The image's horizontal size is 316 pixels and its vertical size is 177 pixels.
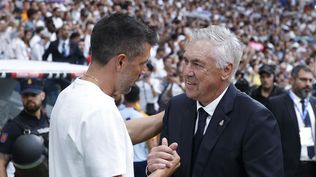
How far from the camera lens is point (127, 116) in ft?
23.2

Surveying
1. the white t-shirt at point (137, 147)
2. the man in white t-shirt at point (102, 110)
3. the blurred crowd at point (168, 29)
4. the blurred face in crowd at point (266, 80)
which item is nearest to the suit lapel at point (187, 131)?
the man in white t-shirt at point (102, 110)

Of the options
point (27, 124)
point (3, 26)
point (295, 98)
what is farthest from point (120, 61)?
point (3, 26)

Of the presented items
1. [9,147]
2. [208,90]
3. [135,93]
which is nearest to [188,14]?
[135,93]

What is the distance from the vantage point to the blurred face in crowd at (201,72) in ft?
10.6

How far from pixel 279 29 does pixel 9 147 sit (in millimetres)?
25820

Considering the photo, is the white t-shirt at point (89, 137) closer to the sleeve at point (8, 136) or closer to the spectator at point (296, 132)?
the sleeve at point (8, 136)

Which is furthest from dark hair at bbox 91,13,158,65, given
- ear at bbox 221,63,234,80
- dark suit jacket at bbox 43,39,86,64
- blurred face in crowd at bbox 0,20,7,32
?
blurred face in crowd at bbox 0,20,7,32

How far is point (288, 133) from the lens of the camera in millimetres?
6668

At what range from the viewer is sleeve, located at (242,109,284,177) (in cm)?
310

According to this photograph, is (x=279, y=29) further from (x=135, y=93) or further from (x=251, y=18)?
(x=135, y=93)

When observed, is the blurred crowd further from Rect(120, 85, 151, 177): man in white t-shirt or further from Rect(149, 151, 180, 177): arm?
Rect(149, 151, 180, 177): arm

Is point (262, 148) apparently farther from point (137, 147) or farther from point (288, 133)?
point (137, 147)

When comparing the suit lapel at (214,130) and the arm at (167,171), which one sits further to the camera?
the suit lapel at (214,130)

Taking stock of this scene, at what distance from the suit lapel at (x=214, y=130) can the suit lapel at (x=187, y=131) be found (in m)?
0.07
